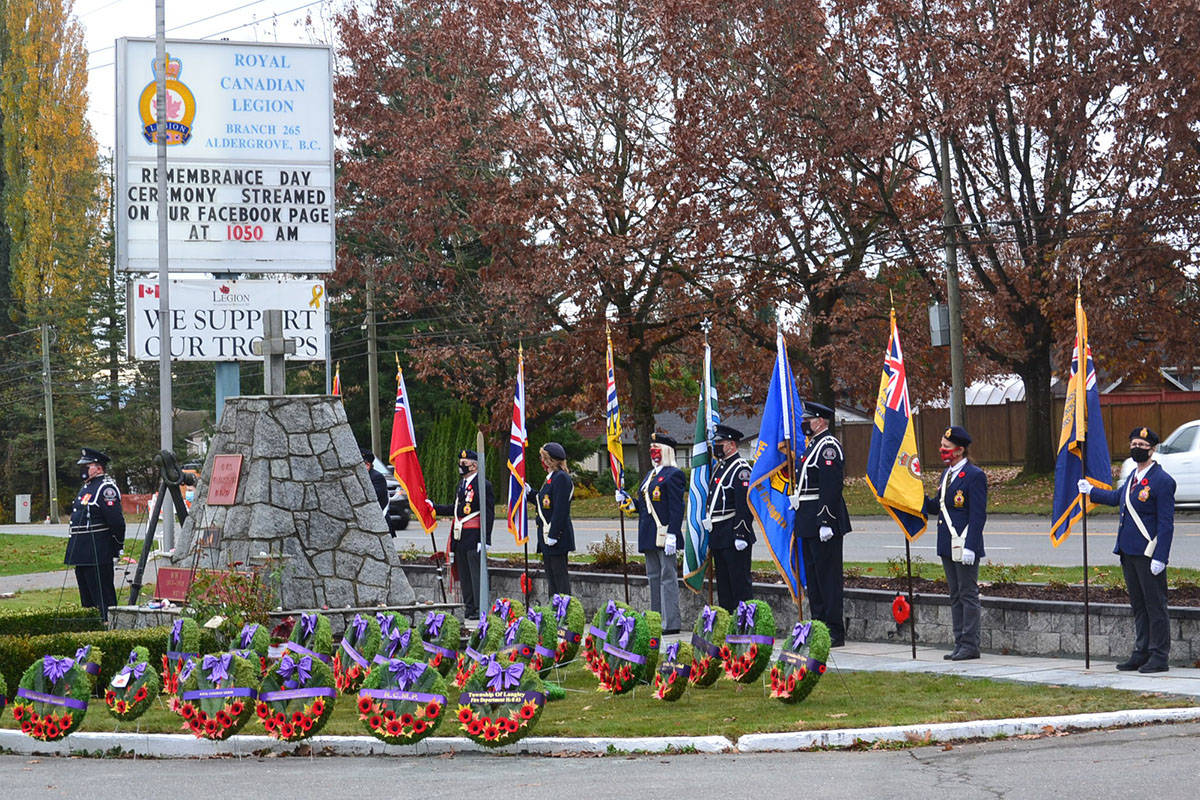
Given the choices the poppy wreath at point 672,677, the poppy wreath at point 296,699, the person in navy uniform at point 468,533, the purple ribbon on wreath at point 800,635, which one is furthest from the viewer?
the person in navy uniform at point 468,533

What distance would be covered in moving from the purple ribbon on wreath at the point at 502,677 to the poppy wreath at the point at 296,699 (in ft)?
3.46

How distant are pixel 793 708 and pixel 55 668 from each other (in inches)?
186

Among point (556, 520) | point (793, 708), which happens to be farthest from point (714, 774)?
point (556, 520)

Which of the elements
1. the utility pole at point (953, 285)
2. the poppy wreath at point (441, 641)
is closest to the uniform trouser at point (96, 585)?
the poppy wreath at point (441, 641)

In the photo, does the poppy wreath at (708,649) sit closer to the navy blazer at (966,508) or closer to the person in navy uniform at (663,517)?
the navy blazer at (966,508)

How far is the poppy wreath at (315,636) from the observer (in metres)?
10.8

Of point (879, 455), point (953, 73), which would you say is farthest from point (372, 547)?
point (953, 73)

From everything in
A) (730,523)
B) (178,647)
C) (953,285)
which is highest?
(953,285)

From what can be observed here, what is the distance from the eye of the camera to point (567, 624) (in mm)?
11781

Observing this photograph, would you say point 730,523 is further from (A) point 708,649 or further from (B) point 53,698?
(B) point 53,698

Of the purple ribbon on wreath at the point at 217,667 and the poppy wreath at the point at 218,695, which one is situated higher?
the purple ribbon on wreath at the point at 217,667

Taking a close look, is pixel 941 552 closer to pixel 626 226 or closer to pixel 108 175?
pixel 626 226

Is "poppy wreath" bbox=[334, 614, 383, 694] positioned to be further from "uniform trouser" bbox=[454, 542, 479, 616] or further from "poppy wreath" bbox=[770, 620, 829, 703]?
"uniform trouser" bbox=[454, 542, 479, 616]

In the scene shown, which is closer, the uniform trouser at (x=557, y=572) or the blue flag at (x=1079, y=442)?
the blue flag at (x=1079, y=442)
